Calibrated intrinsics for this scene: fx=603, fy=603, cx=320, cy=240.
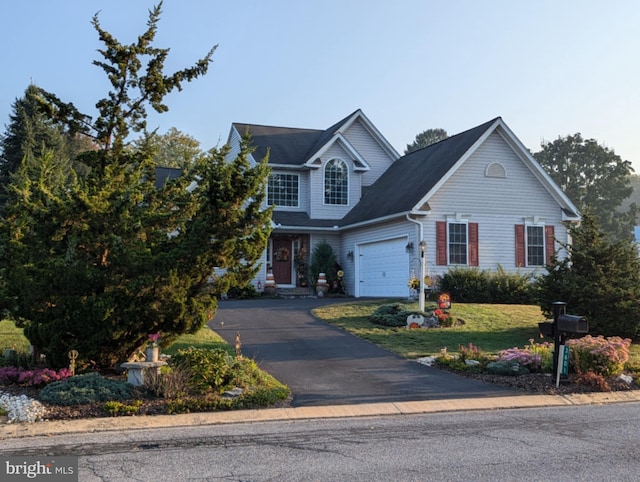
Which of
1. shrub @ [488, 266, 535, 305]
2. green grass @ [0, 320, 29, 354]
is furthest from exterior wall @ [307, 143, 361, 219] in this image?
green grass @ [0, 320, 29, 354]

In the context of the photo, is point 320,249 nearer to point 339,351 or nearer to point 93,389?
point 339,351

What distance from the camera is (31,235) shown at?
9656mm

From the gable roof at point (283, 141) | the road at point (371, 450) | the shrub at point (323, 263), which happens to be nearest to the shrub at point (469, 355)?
the road at point (371, 450)

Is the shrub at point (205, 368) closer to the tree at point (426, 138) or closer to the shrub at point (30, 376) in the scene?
the shrub at point (30, 376)

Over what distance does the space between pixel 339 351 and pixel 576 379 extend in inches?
179

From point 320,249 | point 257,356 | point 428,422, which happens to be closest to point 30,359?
point 257,356

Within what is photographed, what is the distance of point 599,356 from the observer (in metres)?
10.6

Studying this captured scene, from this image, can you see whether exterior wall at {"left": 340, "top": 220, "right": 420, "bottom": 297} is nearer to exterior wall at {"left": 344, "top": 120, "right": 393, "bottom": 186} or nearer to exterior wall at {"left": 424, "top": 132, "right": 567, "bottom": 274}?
exterior wall at {"left": 424, "top": 132, "right": 567, "bottom": 274}

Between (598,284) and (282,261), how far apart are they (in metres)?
13.5

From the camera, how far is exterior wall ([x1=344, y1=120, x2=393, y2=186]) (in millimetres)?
27203

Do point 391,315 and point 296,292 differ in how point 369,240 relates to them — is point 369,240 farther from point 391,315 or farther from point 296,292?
point 391,315

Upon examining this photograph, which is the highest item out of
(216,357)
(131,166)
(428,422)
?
(131,166)

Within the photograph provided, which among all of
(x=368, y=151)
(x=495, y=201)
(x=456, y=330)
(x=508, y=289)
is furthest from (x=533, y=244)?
(x=368, y=151)

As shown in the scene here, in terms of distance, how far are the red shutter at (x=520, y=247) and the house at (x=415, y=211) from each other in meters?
0.04
